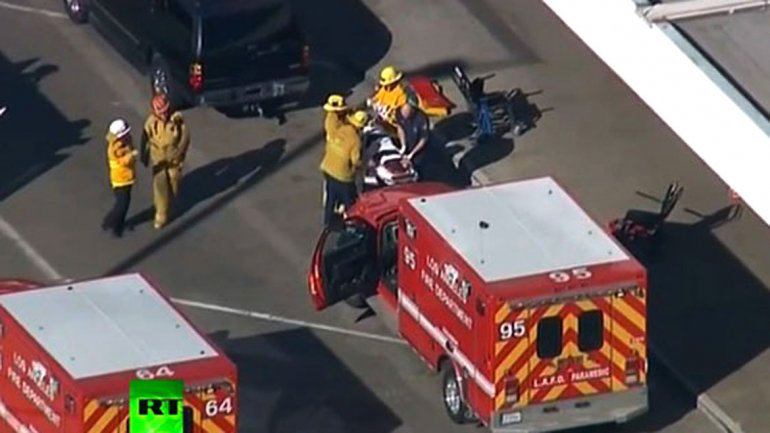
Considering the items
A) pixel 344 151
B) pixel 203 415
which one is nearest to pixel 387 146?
pixel 344 151

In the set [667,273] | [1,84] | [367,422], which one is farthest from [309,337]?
[1,84]

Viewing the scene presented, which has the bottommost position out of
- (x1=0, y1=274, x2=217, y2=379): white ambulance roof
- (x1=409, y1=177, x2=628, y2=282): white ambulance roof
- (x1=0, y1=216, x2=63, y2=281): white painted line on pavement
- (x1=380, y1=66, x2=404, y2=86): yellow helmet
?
(x1=0, y1=216, x2=63, y2=281): white painted line on pavement

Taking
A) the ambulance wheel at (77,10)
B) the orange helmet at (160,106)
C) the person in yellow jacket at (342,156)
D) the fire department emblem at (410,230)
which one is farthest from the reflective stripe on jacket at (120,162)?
the ambulance wheel at (77,10)

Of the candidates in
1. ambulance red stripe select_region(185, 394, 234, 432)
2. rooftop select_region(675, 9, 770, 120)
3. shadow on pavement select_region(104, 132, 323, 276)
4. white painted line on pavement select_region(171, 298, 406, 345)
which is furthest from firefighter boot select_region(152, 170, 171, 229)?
rooftop select_region(675, 9, 770, 120)

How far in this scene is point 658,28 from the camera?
28.7m

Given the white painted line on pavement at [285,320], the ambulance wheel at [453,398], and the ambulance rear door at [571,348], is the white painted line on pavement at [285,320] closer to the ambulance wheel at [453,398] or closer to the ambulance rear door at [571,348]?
the ambulance wheel at [453,398]

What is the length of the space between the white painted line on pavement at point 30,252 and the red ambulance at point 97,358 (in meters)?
3.81

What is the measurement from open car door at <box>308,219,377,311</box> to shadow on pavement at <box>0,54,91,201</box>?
5136 millimetres

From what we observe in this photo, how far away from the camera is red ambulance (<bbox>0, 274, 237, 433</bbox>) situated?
102 ft

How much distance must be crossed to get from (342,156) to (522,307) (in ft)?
16.4

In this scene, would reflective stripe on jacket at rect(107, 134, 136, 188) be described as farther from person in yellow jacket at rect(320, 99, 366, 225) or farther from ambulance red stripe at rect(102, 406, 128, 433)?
ambulance red stripe at rect(102, 406, 128, 433)

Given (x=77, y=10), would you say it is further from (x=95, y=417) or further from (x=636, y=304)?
(x=95, y=417)

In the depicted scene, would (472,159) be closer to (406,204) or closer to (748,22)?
(406,204)

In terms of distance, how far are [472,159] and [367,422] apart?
19.5 feet
